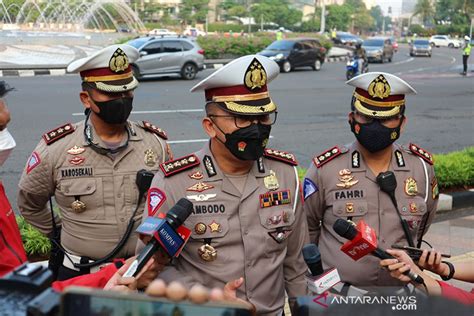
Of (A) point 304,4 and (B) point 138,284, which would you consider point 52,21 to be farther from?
(A) point 304,4

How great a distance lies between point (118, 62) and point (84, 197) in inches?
28.3

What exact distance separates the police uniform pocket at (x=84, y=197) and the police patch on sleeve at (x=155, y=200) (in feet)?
2.38

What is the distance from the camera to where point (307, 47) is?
→ 24.3m

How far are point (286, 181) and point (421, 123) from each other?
975cm

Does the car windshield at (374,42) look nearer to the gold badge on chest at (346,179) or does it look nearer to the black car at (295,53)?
the black car at (295,53)

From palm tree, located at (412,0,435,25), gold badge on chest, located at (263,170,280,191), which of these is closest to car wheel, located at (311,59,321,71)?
gold badge on chest, located at (263,170,280,191)

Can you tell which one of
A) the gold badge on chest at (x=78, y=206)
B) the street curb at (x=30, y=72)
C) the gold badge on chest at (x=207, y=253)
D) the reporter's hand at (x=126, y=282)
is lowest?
the street curb at (x=30, y=72)

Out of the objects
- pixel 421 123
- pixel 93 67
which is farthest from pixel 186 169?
pixel 421 123

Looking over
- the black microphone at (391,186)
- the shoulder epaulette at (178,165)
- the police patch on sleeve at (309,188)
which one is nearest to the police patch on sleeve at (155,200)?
the shoulder epaulette at (178,165)

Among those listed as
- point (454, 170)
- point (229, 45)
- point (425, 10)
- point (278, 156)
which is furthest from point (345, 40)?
point (425, 10)

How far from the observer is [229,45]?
26750 mm

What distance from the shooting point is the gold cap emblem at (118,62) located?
3.05 m

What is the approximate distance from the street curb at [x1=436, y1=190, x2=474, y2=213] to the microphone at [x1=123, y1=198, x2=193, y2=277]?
4.92 meters

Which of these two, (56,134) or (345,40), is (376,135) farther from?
(345,40)
